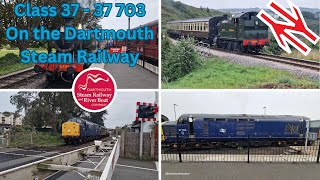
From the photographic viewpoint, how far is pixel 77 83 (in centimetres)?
333

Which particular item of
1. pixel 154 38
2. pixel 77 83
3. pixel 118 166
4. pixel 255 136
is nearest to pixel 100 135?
pixel 118 166

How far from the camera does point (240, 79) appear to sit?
3.43m

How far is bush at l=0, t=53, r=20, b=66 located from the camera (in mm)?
3301

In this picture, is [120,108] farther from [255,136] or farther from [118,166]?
[255,136]

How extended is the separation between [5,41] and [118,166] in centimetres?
132

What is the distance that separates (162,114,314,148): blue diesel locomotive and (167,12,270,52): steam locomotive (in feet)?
2.40

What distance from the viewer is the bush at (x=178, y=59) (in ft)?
11.1

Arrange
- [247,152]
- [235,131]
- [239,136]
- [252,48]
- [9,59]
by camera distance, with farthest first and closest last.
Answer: [235,131] → [239,136] → [247,152] → [252,48] → [9,59]

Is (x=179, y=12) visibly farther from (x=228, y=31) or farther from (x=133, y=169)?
(x=133, y=169)

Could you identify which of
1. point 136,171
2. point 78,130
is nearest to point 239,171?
point 136,171

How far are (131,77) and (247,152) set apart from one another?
1866 mm


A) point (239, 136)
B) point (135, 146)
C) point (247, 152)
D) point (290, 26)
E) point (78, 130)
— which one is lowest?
point (247, 152)

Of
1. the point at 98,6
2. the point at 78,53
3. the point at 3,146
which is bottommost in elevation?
the point at 3,146

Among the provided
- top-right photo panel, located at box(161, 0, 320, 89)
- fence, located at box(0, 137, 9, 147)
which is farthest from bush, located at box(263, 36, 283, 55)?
fence, located at box(0, 137, 9, 147)
